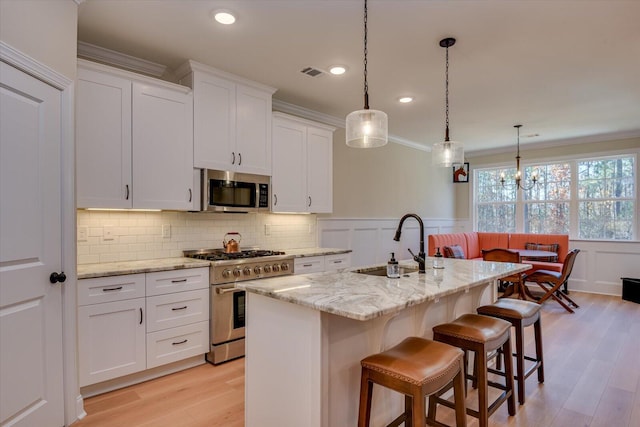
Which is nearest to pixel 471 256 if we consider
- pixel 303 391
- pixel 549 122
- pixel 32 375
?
pixel 549 122

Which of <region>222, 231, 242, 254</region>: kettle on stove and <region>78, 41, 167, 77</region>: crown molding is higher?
<region>78, 41, 167, 77</region>: crown molding

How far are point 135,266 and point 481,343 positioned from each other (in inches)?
97.1

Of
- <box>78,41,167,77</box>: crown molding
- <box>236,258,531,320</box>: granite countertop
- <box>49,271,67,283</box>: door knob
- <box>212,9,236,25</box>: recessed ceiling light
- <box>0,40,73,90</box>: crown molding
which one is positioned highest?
<box>212,9,236,25</box>: recessed ceiling light

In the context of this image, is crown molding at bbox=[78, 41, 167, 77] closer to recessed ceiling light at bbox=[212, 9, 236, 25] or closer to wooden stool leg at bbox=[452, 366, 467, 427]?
recessed ceiling light at bbox=[212, 9, 236, 25]

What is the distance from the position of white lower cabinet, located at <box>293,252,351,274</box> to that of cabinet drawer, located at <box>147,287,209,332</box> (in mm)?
1039

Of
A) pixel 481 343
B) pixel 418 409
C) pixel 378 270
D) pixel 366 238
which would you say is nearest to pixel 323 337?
pixel 418 409

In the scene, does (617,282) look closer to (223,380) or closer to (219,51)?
(223,380)

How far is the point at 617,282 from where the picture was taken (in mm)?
5852

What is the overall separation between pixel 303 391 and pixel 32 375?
1509 millimetres

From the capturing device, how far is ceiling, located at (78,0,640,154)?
93.7 inches

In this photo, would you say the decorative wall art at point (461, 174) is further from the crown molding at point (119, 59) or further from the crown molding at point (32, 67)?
the crown molding at point (32, 67)

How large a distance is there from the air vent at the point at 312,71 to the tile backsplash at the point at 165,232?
5.36ft

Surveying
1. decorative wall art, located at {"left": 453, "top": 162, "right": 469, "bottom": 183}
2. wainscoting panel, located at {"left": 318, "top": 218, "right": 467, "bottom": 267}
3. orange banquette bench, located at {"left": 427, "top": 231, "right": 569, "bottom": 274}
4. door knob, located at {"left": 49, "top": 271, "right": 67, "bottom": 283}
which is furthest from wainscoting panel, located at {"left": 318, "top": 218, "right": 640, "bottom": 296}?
door knob, located at {"left": 49, "top": 271, "right": 67, "bottom": 283}

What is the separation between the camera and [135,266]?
278 centimetres
